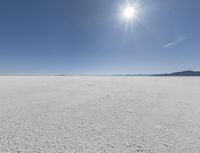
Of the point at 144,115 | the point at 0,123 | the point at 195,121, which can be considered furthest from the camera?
the point at 144,115

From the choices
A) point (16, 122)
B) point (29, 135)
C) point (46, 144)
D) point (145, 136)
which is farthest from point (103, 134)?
point (16, 122)

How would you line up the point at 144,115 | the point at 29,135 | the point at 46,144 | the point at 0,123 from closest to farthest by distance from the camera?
1. the point at 46,144
2. the point at 29,135
3. the point at 0,123
4. the point at 144,115

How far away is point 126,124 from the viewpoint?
119 inches

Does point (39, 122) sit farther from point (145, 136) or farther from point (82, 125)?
point (145, 136)

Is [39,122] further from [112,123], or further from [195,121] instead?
[195,121]

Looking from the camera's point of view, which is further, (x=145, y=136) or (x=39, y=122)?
(x=39, y=122)

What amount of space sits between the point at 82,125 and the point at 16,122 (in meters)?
1.49

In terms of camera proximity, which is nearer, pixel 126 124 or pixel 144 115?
pixel 126 124

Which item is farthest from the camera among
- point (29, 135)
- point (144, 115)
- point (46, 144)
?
point (144, 115)

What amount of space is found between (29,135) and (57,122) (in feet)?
2.26

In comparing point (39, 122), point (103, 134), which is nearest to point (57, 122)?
point (39, 122)

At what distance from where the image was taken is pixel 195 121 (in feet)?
10.5

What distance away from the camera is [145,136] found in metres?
2.49

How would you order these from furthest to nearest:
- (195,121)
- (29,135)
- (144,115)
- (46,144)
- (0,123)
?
1. (144,115)
2. (195,121)
3. (0,123)
4. (29,135)
5. (46,144)
